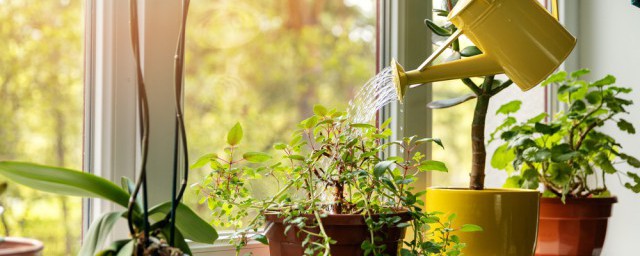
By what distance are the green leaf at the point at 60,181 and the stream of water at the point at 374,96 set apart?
51 centimetres

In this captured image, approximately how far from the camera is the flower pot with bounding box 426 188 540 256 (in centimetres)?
131

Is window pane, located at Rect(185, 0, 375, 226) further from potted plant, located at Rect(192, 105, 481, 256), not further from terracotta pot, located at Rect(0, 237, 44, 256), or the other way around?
terracotta pot, located at Rect(0, 237, 44, 256)

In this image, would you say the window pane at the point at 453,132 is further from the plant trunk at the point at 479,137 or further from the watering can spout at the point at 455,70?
the watering can spout at the point at 455,70

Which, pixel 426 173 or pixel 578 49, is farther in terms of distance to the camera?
pixel 578 49

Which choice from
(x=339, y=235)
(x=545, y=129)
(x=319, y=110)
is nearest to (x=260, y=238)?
(x=339, y=235)

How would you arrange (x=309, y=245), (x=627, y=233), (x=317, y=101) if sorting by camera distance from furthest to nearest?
(x=627, y=233) → (x=317, y=101) → (x=309, y=245)

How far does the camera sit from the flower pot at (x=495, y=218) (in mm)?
1312

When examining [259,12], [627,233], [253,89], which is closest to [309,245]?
[253,89]

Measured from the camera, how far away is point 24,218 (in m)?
1.09

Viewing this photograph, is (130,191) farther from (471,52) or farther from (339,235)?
(471,52)

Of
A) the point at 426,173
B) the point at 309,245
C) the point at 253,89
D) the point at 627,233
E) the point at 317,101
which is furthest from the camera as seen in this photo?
the point at 627,233

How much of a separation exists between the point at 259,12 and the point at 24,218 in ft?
1.80

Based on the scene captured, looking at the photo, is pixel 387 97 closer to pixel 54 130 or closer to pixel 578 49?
pixel 54 130

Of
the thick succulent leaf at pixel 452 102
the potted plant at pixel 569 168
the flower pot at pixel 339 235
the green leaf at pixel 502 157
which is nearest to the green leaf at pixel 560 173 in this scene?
the potted plant at pixel 569 168
